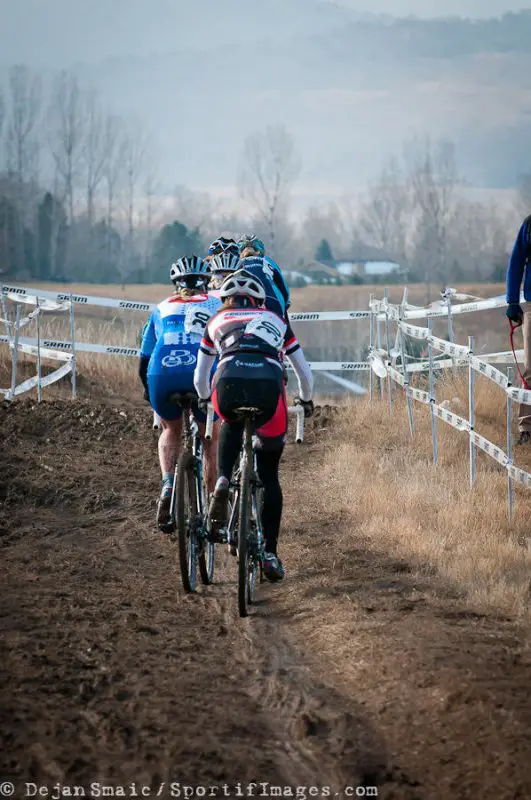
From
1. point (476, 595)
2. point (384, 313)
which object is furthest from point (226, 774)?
point (384, 313)

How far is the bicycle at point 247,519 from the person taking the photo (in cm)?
639

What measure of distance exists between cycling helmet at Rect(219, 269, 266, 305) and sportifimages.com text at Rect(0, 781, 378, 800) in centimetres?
335

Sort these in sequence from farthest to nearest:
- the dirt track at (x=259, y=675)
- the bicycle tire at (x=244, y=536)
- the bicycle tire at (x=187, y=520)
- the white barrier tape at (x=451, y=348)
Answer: the white barrier tape at (x=451, y=348), the bicycle tire at (x=187, y=520), the bicycle tire at (x=244, y=536), the dirt track at (x=259, y=675)

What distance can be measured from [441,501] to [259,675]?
13.5 ft

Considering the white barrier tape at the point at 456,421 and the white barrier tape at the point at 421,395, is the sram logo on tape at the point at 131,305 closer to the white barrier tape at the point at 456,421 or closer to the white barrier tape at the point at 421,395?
the white barrier tape at the point at 421,395

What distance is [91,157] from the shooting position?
87250 mm

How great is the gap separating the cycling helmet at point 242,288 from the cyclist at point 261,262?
2.25 meters

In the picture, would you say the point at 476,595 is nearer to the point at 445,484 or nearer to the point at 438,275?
the point at 445,484

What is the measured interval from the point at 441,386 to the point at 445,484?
17.7ft

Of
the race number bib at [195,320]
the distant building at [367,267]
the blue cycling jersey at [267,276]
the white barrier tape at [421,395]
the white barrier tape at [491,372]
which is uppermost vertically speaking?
the blue cycling jersey at [267,276]

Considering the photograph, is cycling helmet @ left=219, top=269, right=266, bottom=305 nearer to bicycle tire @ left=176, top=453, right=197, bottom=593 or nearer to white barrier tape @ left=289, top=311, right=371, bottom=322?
bicycle tire @ left=176, top=453, right=197, bottom=593

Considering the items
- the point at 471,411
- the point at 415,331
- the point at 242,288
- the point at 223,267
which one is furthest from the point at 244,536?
the point at 415,331

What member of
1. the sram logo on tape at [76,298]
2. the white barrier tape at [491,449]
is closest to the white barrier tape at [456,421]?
the white barrier tape at [491,449]

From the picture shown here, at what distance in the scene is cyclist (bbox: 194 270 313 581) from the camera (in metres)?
6.48
